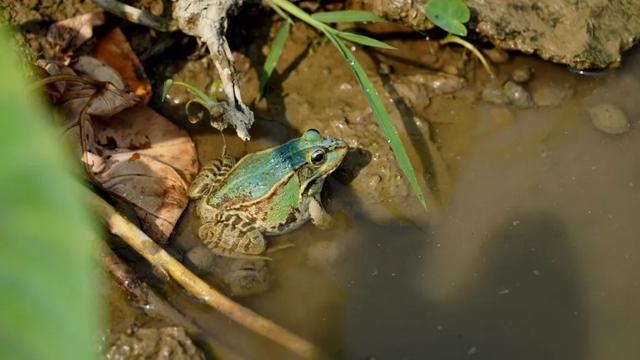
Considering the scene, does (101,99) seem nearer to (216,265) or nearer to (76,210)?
(216,265)

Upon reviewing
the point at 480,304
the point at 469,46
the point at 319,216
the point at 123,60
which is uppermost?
the point at 123,60

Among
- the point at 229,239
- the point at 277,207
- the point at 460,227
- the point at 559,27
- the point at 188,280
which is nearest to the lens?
the point at 188,280

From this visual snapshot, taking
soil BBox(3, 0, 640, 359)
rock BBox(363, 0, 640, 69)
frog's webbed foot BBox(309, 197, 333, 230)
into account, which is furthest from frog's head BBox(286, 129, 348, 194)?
rock BBox(363, 0, 640, 69)

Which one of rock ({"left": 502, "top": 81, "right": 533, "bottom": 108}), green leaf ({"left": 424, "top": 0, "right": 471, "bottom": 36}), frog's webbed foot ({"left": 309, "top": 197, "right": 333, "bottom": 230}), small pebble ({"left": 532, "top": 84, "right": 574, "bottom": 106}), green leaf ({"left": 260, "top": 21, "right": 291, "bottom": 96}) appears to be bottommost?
→ small pebble ({"left": 532, "top": 84, "right": 574, "bottom": 106})

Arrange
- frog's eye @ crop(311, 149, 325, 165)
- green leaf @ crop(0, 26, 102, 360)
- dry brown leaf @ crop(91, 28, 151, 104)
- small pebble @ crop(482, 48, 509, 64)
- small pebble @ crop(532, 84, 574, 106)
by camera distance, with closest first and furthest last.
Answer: green leaf @ crop(0, 26, 102, 360) < frog's eye @ crop(311, 149, 325, 165) < dry brown leaf @ crop(91, 28, 151, 104) < small pebble @ crop(532, 84, 574, 106) < small pebble @ crop(482, 48, 509, 64)

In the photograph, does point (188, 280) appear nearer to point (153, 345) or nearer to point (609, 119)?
point (153, 345)

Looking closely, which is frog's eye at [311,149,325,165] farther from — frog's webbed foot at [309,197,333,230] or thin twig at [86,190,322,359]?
thin twig at [86,190,322,359]

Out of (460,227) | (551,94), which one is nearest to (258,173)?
(460,227)

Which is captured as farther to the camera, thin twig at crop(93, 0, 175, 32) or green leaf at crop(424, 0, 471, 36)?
green leaf at crop(424, 0, 471, 36)

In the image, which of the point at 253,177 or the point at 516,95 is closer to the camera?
the point at 253,177
